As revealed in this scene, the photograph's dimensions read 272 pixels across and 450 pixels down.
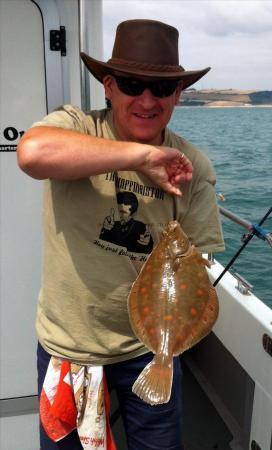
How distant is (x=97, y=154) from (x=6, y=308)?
5.72 feet

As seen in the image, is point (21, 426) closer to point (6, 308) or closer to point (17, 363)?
point (17, 363)

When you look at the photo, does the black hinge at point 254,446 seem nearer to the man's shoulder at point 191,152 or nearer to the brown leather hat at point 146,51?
the man's shoulder at point 191,152

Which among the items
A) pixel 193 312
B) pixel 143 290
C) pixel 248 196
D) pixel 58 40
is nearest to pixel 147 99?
pixel 143 290

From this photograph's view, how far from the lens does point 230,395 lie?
370 cm

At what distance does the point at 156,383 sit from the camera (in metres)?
1.88

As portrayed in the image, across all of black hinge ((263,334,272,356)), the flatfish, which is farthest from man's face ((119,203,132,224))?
black hinge ((263,334,272,356))

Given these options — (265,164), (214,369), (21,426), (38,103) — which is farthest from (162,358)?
(265,164)

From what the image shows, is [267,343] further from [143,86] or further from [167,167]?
[143,86]

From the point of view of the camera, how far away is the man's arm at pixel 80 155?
1.78 metres

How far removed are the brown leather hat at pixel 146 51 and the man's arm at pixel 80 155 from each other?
0.35m

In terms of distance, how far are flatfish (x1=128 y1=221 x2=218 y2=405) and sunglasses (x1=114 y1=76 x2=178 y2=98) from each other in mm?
558

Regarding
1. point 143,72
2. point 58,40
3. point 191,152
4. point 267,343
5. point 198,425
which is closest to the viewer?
point 143,72

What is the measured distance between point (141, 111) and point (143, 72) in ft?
0.53

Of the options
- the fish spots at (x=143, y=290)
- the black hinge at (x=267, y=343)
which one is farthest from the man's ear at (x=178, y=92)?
the black hinge at (x=267, y=343)
